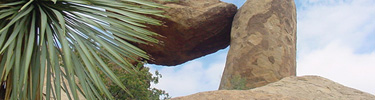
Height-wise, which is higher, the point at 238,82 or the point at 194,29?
the point at 194,29

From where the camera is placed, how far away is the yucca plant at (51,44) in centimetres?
370

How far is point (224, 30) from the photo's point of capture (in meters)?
13.9

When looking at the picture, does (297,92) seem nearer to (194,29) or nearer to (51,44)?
(51,44)

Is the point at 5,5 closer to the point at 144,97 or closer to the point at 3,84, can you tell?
the point at 3,84

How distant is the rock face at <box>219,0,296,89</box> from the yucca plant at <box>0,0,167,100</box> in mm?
6733

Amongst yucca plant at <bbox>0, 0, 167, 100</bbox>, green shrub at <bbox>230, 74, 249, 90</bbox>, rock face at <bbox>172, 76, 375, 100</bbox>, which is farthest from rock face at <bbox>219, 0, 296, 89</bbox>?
yucca plant at <bbox>0, 0, 167, 100</bbox>

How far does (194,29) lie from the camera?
42.9 feet

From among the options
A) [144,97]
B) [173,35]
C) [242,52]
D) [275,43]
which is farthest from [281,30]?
[144,97]

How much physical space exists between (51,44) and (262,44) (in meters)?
8.66

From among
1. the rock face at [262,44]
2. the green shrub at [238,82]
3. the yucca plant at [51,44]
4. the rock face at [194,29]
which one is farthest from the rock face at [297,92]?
the rock face at [194,29]

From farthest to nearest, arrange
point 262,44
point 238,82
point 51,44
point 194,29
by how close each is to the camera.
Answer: point 194,29, point 262,44, point 238,82, point 51,44

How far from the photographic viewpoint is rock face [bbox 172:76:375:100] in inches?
241

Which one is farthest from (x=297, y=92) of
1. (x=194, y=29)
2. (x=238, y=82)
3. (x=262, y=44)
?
(x=194, y=29)

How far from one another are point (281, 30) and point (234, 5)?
201 cm
